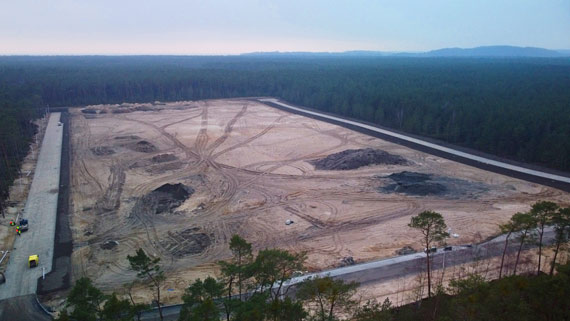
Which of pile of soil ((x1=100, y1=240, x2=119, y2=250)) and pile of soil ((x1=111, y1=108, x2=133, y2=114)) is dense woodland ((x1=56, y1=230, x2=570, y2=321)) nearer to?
pile of soil ((x1=100, y1=240, x2=119, y2=250))

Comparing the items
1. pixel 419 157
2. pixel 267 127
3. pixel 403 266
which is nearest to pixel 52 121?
pixel 267 127

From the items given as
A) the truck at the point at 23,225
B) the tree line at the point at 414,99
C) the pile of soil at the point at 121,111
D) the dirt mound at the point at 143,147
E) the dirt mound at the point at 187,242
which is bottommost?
the dirt mound at the point at 187,242

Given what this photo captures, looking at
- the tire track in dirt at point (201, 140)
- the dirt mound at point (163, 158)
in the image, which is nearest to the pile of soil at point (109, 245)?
the dirt mound at point (163, 158)

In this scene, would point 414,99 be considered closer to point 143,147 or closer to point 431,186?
point 431,186

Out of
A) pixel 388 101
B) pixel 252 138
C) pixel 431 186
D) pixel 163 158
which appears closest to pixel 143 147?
pixel 163 158

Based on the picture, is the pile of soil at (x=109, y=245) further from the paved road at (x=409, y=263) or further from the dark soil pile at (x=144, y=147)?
the dark soil pile at (x=144, y=147)
